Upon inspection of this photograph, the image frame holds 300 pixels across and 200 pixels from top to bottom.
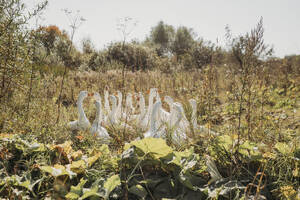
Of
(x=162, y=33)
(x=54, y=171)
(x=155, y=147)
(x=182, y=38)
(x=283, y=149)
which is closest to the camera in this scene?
(x=54, y=171)

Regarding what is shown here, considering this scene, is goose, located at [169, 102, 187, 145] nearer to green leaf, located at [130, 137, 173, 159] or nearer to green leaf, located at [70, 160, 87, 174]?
green leaf, located at [130, 137, 173, 159]

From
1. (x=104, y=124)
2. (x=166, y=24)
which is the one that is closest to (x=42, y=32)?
(x=104, y=124)

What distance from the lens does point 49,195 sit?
1.57 metres

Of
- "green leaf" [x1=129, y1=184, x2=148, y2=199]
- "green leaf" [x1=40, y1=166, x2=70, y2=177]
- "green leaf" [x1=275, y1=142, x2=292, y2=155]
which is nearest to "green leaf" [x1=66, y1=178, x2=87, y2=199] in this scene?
"green leaf" [x1=40, y1=166, x2=70, y2=177]

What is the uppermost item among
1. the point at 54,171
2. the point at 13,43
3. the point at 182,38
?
the point at 182,38

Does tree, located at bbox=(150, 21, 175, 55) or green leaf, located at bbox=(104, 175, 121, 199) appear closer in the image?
green leaf, located at bbox=(104, 175, 121, 199)

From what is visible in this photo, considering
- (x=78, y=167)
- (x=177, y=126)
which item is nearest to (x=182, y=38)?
(x=177, y=126)

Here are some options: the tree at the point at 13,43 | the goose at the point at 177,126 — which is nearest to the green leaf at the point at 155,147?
the goose at the point at 177,126

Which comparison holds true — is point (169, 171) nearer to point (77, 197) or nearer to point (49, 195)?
point (77, 197)

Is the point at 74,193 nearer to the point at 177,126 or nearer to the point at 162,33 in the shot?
the point at 177,126

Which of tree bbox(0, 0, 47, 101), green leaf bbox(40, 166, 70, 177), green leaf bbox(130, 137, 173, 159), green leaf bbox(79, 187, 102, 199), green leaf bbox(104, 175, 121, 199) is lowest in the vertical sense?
green leaf bbox(79, 187, 102, 199)

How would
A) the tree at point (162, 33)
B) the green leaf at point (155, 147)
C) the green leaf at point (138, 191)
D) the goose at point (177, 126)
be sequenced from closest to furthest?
1. the green leaf at point (138, 191)
2. the green leaf at point (155, 147)
3. the goose at point (177, 126)
4. the tree at point (162, 33)

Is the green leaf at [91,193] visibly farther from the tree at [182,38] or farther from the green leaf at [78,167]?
the tree at [182,38]

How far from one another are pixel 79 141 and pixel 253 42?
2307mm
